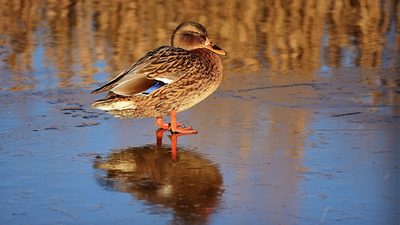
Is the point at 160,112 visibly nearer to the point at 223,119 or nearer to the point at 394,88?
the point at 223,119

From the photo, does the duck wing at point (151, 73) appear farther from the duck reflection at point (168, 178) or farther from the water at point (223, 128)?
the duck reflection at point (168, 178)

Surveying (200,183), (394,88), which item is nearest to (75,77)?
(394,88)

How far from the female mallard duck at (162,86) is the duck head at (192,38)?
246mm

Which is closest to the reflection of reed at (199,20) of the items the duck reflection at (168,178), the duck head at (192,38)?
the duck head at (192,38)

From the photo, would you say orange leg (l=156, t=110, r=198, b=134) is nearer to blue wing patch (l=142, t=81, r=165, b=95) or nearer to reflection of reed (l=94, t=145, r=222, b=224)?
blue wing patch (l=142, t=81, r=165, b=95)

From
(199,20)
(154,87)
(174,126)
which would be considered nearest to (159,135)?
(174,126)

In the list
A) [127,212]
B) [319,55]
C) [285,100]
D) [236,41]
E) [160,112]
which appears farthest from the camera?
[236,41]

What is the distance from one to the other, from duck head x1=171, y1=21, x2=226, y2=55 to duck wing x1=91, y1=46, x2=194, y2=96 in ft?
1.15

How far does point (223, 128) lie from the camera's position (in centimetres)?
682

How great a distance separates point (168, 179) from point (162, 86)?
141cm

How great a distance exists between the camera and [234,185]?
5512 mm

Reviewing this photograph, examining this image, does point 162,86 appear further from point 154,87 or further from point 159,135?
point 159,135

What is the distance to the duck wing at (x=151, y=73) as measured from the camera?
682 centimetres

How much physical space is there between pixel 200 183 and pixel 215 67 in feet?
6.07
